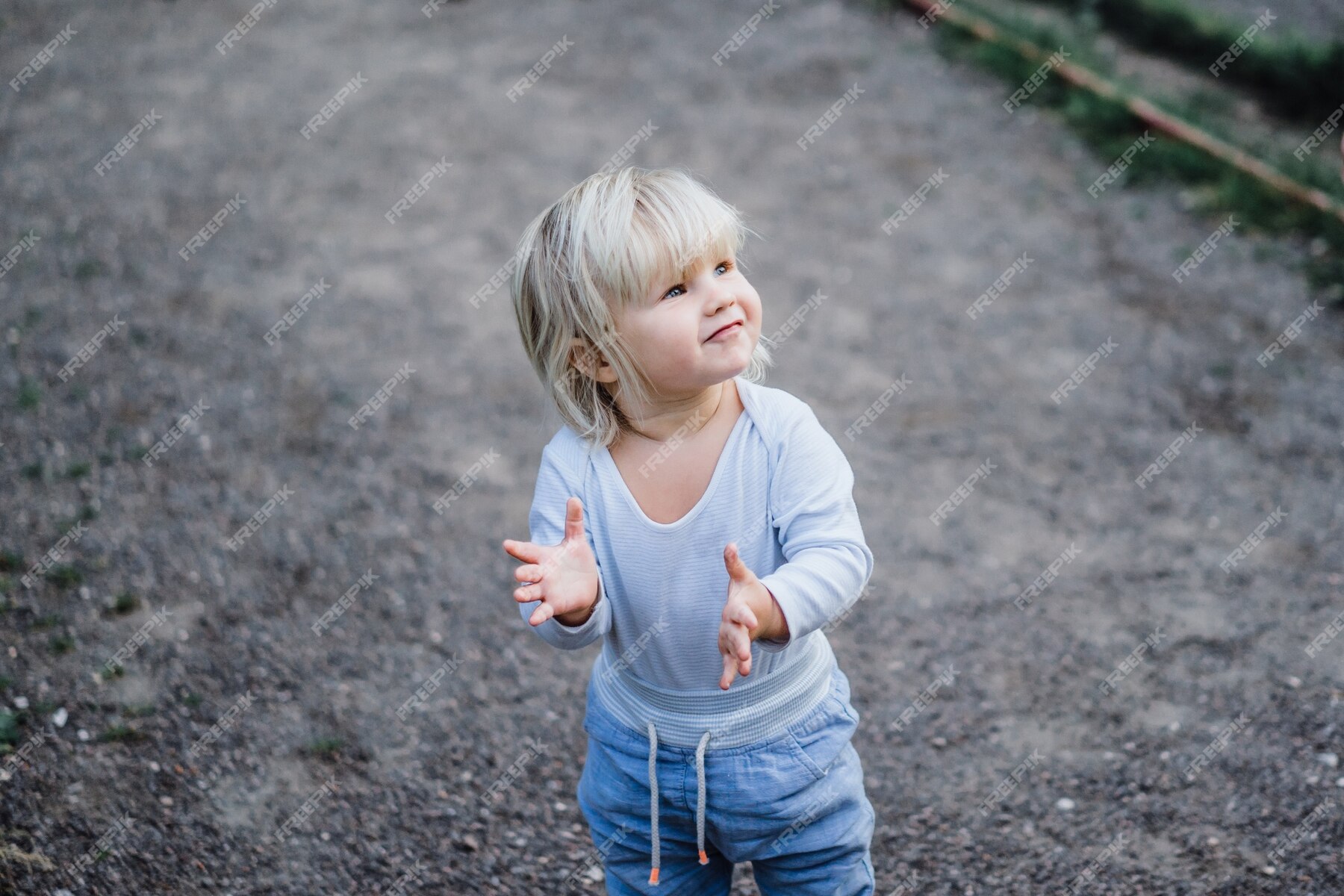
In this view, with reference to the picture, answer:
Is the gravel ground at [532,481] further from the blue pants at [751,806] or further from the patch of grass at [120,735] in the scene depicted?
the blue pants at [751,806]

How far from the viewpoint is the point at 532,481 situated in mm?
4148

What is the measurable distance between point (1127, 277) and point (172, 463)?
4.01 metres

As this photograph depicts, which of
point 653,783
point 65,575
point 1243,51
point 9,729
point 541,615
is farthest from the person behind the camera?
point 1243,51

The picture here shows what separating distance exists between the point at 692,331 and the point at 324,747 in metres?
1.93

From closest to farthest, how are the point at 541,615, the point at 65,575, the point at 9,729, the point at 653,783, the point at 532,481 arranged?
the point at 541,615 < the point at 653,783 < the point at 9,729 < the point at 65,575 < the point at 532,481

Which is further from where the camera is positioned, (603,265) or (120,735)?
(120,735)

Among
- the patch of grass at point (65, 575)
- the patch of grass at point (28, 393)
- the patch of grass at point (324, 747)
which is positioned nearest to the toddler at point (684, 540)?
the patch of grass at point (324, 747)

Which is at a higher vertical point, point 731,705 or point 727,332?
point 727,332

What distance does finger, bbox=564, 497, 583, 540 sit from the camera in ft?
5.92

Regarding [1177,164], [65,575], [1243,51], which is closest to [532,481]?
[65,575]

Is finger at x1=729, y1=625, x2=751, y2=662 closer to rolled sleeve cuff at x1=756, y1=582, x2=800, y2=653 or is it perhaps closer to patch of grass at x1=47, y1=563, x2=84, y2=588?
rolled sleeve cuff at x1=756, y1=582, x2=800, y2=653

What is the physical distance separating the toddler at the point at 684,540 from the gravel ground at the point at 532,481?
91cm

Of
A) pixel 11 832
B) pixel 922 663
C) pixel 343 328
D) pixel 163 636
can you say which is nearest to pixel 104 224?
pixel 343 328

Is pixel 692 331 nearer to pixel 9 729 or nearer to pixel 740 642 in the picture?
pixel 740 642
